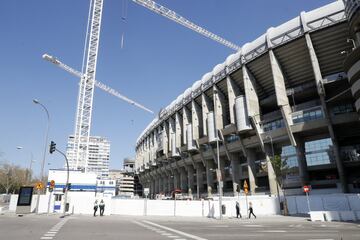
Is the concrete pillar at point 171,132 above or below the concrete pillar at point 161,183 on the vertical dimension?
above

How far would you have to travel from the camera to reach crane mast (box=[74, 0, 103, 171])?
270ft

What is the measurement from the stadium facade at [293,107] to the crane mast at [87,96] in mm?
37780

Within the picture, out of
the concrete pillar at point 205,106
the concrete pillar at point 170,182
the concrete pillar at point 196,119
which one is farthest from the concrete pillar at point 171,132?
the concrete pillar at point 205,106

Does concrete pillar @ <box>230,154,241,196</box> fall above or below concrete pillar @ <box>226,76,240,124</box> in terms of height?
below

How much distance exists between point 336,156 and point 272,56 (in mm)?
18085

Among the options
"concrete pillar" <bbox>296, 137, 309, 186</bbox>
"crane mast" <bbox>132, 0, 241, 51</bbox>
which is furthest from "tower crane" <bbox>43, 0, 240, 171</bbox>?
"concrete pillar" <bbox>296, 137, 309, 186</bbox>

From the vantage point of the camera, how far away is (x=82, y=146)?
80375mm

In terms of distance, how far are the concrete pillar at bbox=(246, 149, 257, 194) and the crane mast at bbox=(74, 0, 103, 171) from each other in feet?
164

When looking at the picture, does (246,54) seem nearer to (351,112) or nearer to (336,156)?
(351,112)

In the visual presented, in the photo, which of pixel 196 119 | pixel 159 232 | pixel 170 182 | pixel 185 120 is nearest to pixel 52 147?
pixel 159 232

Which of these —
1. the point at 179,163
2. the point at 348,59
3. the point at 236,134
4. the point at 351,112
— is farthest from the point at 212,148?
the point at 348,59

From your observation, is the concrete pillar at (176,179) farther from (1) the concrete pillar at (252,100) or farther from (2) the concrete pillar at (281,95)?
(2) the concrete pillar at (281,95)

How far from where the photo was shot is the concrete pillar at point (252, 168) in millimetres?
48084

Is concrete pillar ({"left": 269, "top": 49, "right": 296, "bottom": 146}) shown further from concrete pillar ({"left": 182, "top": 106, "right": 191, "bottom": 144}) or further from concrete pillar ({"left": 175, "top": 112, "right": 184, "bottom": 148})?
concrete pillar ({"left": 175, "top": 112, "right": 184, "bottom": 148})
